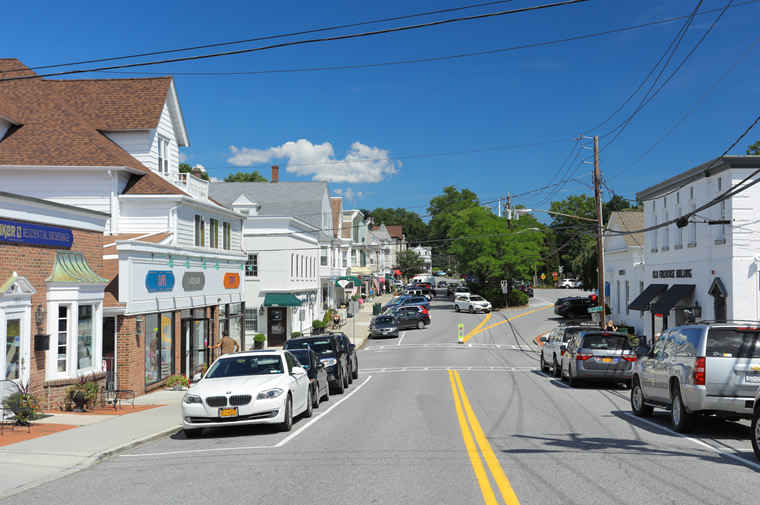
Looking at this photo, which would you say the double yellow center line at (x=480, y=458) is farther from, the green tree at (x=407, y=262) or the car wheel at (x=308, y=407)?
the green tree at (x=407, y=262)

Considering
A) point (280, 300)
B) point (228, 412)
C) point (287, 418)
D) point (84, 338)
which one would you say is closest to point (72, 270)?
point (84, 338)

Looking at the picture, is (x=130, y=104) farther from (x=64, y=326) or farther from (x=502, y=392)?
(x=502, y=392)

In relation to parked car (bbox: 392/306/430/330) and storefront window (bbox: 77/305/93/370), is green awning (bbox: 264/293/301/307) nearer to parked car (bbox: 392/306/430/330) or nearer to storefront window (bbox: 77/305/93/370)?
parked car (bbox: 392/306/430/330)

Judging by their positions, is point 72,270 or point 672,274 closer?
point 72,270

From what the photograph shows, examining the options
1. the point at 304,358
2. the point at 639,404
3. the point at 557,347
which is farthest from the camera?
the point at 557,347

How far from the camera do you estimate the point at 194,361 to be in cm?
2611

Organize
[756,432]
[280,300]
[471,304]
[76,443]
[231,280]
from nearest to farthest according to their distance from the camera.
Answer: [756,432] < [76,443] < [231,280] < [280,300] < [471,304]

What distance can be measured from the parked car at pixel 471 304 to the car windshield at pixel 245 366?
52.0 m

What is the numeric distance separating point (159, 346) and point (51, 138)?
780 centimetres

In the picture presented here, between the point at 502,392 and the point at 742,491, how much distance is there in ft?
39.2

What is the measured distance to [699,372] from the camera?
37.7 feet

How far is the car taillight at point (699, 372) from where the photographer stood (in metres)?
11.4

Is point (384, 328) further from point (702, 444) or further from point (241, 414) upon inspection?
point (702, 444)

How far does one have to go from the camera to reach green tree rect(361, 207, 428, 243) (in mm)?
188375
